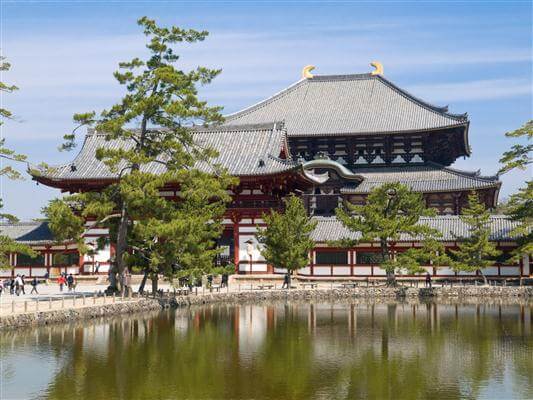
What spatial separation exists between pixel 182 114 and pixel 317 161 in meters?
26.3

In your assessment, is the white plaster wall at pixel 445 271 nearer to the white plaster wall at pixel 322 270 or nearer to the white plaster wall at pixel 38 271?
the white plaster wall at pixel 322 270

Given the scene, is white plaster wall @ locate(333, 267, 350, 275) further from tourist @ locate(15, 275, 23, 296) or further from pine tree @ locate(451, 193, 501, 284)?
tourist @ locate(15, 275, 23, 296)

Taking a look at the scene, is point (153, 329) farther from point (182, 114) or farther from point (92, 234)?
point (92, 234)

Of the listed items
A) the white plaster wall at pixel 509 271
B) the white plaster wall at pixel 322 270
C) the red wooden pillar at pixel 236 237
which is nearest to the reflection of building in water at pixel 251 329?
the red wooden pillar at pixel 236 237

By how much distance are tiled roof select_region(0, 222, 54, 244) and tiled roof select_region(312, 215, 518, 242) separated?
19.9 meters

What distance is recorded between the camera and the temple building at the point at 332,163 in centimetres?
5231

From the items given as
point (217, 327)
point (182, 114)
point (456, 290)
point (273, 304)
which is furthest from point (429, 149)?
point (217, 327)

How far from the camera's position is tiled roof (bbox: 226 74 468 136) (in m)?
65.4

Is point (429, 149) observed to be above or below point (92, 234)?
above

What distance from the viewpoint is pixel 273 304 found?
139ft

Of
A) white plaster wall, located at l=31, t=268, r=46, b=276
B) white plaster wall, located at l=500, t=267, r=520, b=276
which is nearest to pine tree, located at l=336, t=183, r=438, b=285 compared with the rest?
white plaster wall, located at l=500, t=267, r=520, b=276

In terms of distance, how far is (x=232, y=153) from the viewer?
55.2 m

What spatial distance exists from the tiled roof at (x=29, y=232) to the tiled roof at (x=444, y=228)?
1989cm

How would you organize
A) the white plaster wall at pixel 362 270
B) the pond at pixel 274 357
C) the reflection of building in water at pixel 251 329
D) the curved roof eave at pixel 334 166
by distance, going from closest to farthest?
the pond at pixel 274 357 < the reflection of building in water at pixel 251 329 < the white plaster wall at pixel 362 270 < the curved roof eave at pixel 334 166
